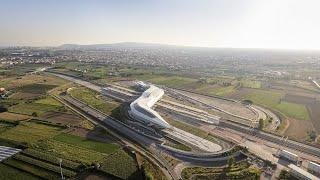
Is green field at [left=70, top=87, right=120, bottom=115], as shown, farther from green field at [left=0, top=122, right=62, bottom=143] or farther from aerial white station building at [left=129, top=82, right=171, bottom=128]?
green field at [left=0, top=122, right=62, bottom=143]

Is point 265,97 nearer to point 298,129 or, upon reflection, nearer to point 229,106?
point 229,106

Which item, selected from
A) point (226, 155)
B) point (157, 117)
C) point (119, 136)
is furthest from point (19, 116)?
point (226, 155)

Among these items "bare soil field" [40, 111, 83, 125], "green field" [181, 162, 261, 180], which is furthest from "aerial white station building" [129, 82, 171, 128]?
"green field" [181, 162, 261, 180]

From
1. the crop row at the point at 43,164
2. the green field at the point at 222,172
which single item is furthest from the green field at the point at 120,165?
the green field at the point at 222,172

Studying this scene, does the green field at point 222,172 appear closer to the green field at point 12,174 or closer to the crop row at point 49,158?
the crop row at point 49,158

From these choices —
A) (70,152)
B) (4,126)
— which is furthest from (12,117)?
(70,152)
